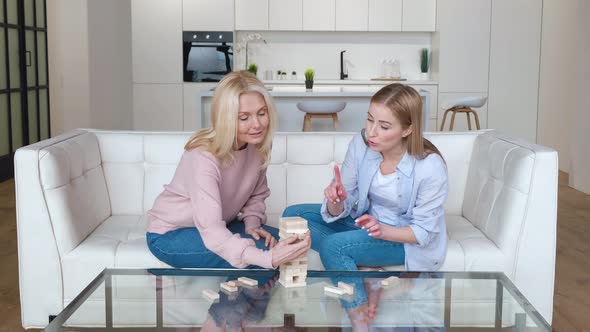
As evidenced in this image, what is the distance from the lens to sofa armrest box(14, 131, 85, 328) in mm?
2859

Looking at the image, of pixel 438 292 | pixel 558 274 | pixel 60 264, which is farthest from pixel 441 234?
pixel 558 274

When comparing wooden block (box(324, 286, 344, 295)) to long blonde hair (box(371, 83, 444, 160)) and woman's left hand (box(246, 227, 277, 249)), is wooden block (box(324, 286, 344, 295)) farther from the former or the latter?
long blonde hair (box(371, 83, 444, 160))

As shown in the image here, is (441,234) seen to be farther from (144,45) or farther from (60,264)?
(144,45)

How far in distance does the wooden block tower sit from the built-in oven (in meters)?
6.86

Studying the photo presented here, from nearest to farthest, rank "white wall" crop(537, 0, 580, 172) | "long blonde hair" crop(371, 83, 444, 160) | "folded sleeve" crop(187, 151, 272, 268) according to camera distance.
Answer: "folded sleeve" crop(187, 151, 272, 268) → "long blonde hair" crop(371, 83, 444, 160) → "white wall" crop(537, 0, 580, 172)

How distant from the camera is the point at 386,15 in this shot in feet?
29.4

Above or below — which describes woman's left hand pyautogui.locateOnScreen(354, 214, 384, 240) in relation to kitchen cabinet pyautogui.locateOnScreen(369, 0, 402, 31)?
below

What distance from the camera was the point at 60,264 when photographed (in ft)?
9.40

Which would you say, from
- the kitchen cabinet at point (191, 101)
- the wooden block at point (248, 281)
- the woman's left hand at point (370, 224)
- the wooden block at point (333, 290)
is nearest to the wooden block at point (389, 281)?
the wooden block at point (333, 290)

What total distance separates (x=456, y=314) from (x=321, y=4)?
7.20 m

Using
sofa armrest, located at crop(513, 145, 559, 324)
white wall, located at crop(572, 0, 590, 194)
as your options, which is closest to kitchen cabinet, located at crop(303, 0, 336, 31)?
white wall, located at crop(572, 0, 590, 194)

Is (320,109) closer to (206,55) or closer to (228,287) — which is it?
(206,55)

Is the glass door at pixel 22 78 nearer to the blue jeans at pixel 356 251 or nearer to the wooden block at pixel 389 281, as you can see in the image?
the blue jeans at pixel 356 251

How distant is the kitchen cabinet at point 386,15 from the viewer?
8.92 meters
